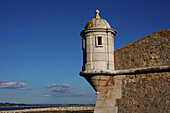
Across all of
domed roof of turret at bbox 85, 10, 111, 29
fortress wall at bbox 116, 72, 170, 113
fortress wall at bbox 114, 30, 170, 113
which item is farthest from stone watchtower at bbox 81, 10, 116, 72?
fortress wall at bbox 116, 72, 170, 113

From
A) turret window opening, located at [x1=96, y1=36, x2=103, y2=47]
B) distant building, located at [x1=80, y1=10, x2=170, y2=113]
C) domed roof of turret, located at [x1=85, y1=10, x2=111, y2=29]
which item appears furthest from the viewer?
domed roof of turret, located at [x1=85, y1=10, x2=111, y2=29]

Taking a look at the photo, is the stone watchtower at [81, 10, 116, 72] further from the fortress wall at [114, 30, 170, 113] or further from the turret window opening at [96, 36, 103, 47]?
the fortress wall at [114, 30, 170, 113]

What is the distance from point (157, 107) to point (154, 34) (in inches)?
104

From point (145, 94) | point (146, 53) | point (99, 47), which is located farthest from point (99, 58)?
point (145, 94)

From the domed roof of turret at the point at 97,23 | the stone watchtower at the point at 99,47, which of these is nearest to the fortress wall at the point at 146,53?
the stone watchtower at the point at 99,47

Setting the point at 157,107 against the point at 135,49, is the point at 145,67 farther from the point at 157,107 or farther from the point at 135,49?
the point at 157,107

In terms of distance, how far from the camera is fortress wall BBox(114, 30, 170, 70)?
24.8ft

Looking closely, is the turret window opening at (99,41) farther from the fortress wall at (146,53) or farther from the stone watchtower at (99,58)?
the fortress wall at (146,53)

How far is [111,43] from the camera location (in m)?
8.80

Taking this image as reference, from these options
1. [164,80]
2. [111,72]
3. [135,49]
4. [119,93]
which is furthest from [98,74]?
[164,80]

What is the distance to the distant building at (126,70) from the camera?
7293 millimetres

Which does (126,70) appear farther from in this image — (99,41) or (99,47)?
(99,41)

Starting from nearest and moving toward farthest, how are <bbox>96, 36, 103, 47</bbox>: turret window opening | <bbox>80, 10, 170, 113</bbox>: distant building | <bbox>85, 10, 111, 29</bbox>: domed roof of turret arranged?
<bbox>80, 10, 170, 113</bbox>: distant building → <bbox>96, 36, 103, 47</bbox>: turret window opening → <bbox>85, 10, 111, 29</bbox>: domed roof of turret

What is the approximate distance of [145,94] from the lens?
7457 mm
